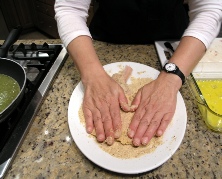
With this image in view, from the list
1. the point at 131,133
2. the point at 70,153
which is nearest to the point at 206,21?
the point at 131,133

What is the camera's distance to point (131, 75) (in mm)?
777

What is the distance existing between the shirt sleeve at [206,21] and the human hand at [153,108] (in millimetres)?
194

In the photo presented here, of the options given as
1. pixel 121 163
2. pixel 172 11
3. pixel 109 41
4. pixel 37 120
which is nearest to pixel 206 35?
pixel 172 11

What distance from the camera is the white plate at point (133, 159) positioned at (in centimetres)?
51

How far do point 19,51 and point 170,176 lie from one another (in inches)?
29.3

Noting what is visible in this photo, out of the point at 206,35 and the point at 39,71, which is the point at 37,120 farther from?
the point at 206,35

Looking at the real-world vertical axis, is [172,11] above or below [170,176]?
above

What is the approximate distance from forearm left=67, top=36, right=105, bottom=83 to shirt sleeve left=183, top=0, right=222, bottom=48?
0.35m

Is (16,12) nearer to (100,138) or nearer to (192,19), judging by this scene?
(192,19)

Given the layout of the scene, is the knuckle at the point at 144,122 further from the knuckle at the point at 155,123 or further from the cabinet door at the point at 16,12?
the cabinet door at the point at 16,12

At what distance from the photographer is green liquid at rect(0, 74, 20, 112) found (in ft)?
2.05

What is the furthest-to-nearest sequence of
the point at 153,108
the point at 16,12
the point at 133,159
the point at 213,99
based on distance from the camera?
the point at 16,12, the point at 213,99, the point at 153,108, the point at 133,159

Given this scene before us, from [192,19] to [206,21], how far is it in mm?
75

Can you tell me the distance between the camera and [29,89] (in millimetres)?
700
